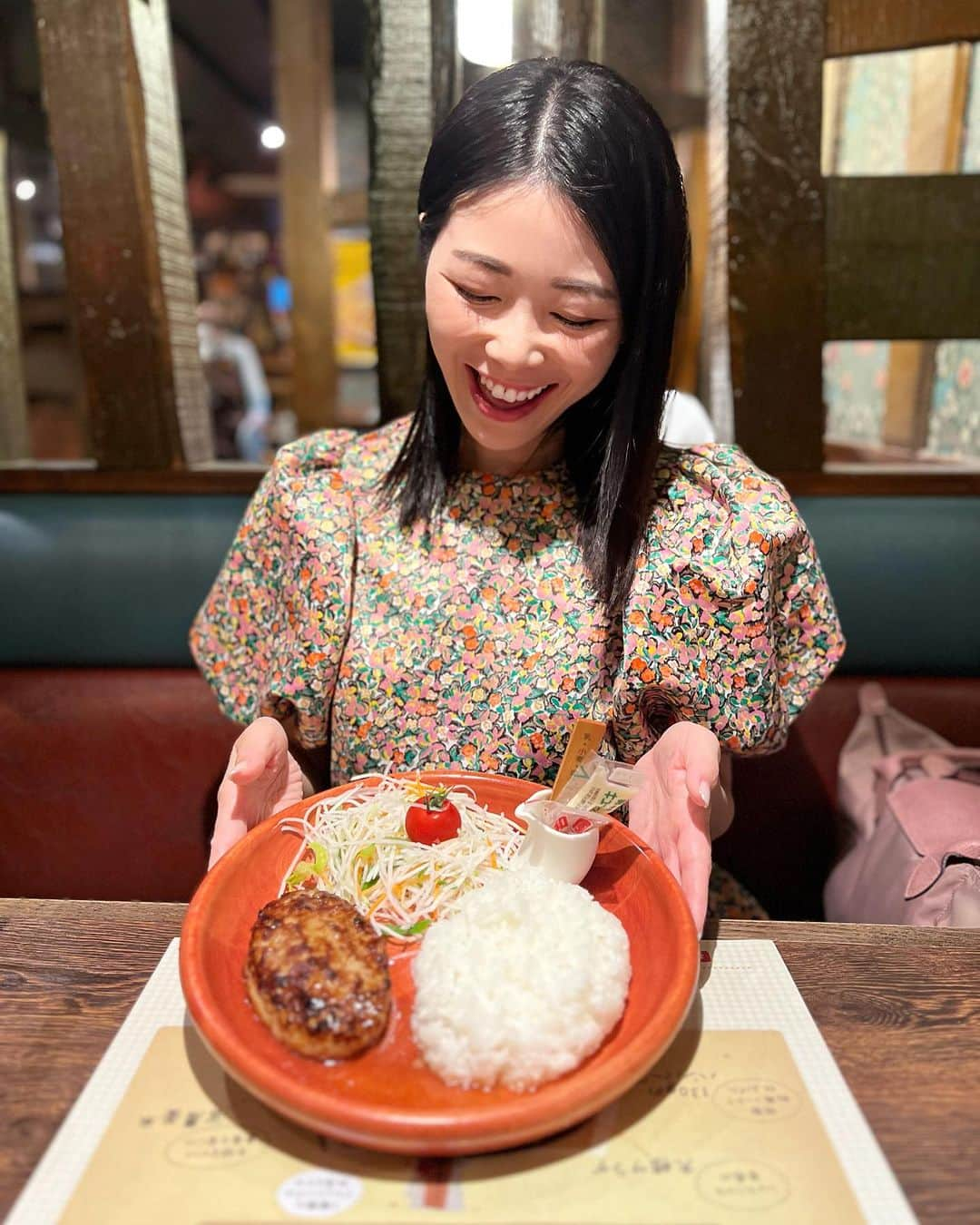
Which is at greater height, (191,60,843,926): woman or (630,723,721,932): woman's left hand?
(191,60,843,926): woman

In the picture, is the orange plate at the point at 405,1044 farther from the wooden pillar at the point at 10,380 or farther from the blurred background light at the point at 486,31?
the wooden pillar at the point at 10,380

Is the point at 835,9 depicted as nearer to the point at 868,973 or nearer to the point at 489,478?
the point at 489,478

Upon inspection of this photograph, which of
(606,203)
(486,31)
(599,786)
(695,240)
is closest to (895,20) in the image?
(486,31)

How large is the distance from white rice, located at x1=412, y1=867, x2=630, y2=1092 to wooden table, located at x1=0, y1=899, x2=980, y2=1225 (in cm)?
27

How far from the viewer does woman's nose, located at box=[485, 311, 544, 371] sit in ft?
4.02

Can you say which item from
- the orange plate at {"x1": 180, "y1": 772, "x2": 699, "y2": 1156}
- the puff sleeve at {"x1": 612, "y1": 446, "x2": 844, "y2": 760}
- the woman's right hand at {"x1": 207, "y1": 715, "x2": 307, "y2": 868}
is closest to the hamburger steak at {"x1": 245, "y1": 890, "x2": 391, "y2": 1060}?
the orange plate at {"x1": 180, "y1": 772, "x2": 699, "y2": 1156}

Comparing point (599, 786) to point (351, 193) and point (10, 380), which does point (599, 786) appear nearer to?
point (10, 380)

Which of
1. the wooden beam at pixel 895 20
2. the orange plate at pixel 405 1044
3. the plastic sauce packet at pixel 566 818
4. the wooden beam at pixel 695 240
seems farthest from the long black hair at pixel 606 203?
the wooden beam at pixel 695 240

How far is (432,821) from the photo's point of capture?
1.19m

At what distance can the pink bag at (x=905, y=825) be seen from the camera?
55.5 inches

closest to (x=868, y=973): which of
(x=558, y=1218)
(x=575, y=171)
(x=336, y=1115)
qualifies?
(x=558, y=1218)

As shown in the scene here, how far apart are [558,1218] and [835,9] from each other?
2200mm

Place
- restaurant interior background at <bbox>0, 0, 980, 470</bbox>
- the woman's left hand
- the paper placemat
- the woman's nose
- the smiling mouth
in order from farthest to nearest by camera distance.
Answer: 1. restaurant interior background at <bbox>0, 0, 980, 470</bbox>
2. the smiling mouth
3. the woman's nose
4. the woman's left hand
5. the paper placemat

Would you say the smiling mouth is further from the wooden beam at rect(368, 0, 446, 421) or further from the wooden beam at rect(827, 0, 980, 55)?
the wooden beam at rect(827, 0, 980, 55)
